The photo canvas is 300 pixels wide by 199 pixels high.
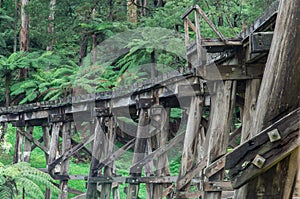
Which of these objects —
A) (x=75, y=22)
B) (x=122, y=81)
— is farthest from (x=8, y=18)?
(x=122, y=81)

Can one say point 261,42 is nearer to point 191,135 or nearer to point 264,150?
point 264,150

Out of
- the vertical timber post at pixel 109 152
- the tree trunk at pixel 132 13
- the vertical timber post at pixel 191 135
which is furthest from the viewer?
the tree trunk at pixel 132 13

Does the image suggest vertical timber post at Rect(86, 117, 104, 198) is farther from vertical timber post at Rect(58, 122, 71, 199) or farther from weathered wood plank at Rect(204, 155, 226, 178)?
weathered wood plank at Rect(204, 155, 226, 178)

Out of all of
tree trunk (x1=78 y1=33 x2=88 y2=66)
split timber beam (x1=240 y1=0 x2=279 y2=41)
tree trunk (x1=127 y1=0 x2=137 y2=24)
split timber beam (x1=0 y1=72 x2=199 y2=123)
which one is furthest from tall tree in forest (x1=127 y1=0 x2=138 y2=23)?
split timber beam (x1=240 y1=0 x2=279 y2=41)

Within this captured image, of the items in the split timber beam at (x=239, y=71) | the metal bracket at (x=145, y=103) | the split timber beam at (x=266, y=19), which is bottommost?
the metal bracket at (x=145, y=103)

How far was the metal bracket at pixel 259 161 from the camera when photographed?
3.08 meters

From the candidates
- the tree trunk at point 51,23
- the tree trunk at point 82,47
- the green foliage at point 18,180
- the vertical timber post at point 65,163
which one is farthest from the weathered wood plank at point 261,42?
the tree trunk at point 82,47

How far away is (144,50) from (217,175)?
12.7 meters

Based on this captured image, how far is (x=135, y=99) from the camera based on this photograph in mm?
11258

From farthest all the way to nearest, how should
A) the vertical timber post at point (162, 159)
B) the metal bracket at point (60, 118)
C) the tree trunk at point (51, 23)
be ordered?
the tree trunk at point (51, 23) < the metal bracket at point (60, 118) < the vertical timber post at point (162, 159)

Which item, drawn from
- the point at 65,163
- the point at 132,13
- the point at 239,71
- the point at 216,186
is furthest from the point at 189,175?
the point at 132,13

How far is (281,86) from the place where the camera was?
123 inches

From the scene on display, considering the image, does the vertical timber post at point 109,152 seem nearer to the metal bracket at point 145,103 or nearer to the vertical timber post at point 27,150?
the metal bracket at point 145,103

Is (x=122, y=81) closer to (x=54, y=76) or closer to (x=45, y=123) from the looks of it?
(x=54, y=76)
